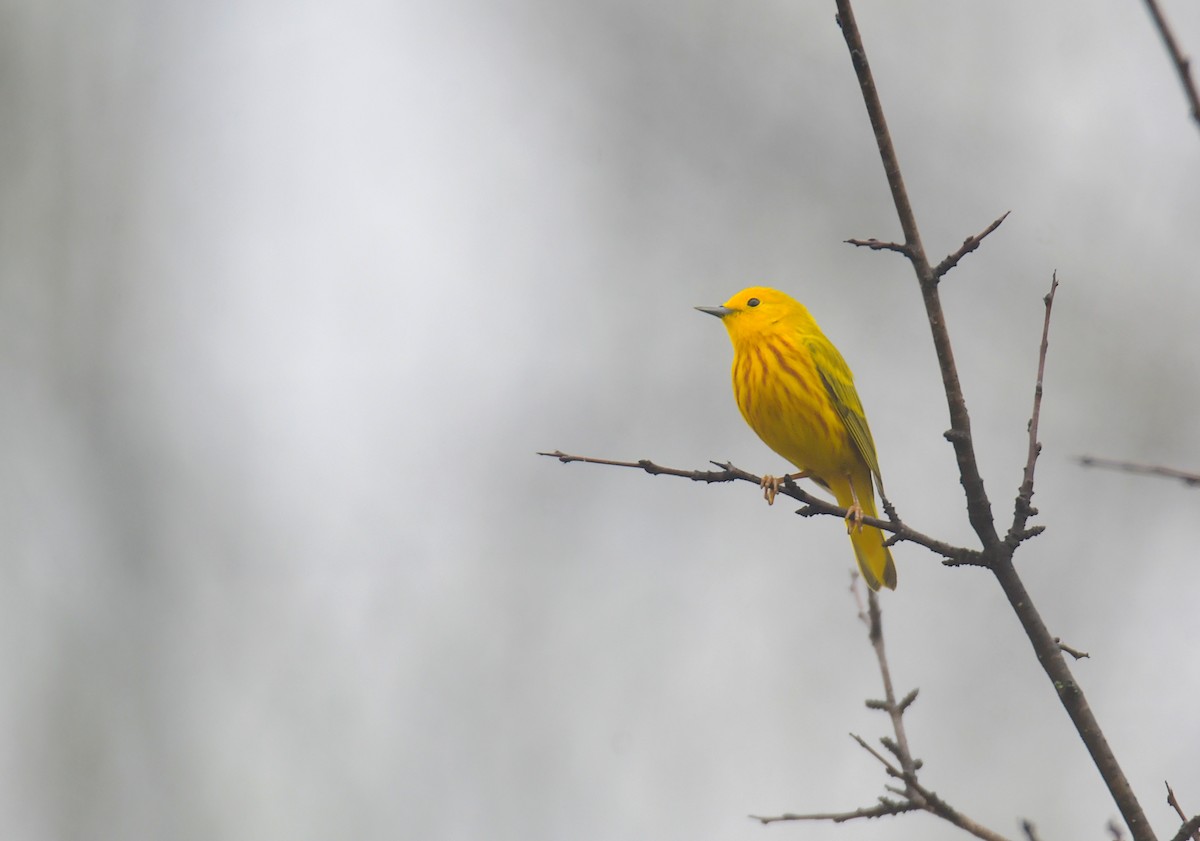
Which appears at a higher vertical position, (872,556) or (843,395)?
(843,395)

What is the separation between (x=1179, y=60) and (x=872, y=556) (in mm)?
3870

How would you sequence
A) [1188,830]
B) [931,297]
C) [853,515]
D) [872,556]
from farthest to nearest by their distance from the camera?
[872,556] → [853,515] → [931,297] → [1188,830]

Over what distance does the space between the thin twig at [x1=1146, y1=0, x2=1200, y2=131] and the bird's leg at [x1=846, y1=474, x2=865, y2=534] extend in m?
1.43

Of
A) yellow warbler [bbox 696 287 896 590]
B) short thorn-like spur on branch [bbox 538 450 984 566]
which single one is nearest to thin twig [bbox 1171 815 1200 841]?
short thorn-like spur on branch [bbox 538 450 984 566]

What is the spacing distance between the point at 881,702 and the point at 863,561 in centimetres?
224

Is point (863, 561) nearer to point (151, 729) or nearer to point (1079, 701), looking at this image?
point (1079, 701)

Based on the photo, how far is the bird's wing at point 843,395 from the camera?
489 cm

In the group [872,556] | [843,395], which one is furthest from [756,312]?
[872,556]

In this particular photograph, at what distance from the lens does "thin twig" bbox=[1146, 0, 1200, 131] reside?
141 cm

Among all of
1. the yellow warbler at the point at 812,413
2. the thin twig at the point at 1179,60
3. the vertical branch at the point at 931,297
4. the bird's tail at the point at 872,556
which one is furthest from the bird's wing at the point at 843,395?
the thin twig at the point at 1179,60

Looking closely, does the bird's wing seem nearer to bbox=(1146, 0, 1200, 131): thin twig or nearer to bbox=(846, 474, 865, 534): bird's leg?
bbox=(846, 474, 865, 534): bird's leg

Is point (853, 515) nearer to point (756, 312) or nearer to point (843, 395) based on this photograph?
point (843, 395)

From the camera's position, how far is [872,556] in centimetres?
514

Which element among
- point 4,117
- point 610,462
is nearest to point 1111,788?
point 610,462
